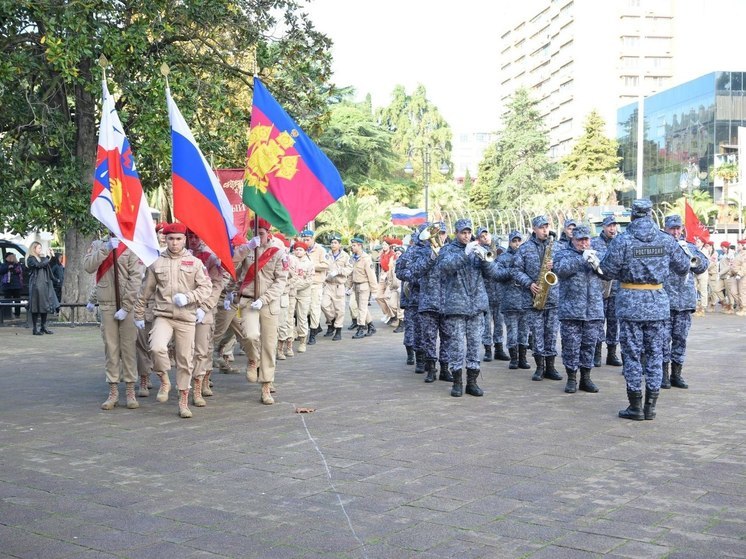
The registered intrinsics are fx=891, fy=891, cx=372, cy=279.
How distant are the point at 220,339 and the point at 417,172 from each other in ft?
258

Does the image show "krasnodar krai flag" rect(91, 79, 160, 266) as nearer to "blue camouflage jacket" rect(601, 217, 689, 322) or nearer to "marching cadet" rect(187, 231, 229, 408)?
"marching cadet" rect(187, 231, 229, 408)

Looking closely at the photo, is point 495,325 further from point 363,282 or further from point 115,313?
point 115,313

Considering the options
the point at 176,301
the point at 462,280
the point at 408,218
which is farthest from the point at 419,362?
the point at 408,218

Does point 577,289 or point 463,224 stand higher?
point 463,224

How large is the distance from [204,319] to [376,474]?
364cm

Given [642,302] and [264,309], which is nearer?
[642,302]

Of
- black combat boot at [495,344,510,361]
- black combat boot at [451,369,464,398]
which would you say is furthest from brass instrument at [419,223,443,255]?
black combat boot at [495,344,510,361]

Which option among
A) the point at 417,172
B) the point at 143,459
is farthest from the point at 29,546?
the point at 417,172

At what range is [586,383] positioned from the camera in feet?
34.1

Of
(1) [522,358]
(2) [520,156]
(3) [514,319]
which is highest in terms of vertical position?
(2) [520,156]

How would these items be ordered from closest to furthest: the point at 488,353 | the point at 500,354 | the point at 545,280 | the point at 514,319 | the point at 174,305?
the point at 174,305, the point at 545,280, the point at 514,319, the point at 488,353, the point at 500,354

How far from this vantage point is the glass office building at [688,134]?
2896 inches

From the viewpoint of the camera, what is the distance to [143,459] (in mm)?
7105

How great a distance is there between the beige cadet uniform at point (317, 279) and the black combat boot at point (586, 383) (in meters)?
6.74
